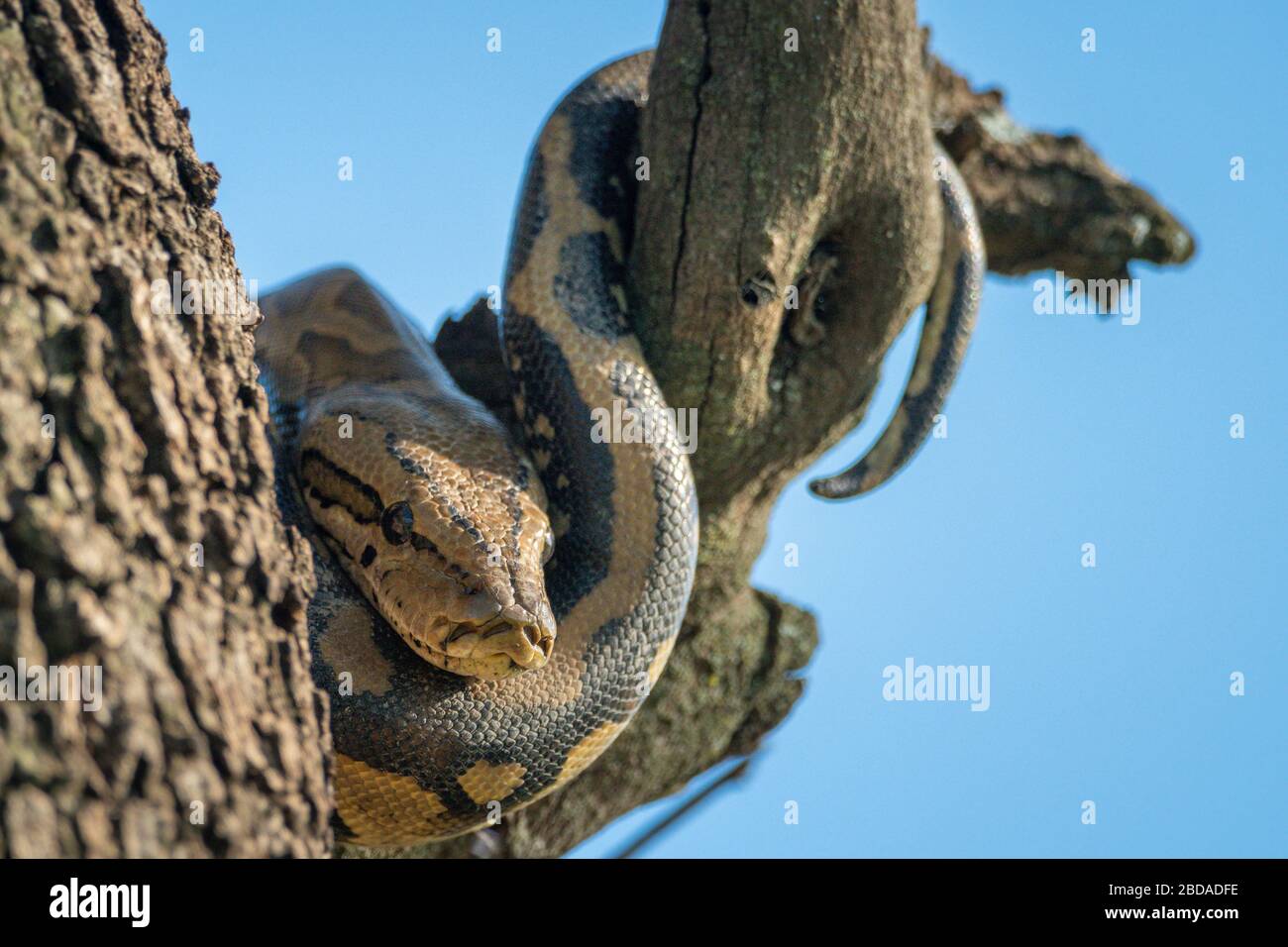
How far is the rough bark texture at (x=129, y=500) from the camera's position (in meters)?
1.93

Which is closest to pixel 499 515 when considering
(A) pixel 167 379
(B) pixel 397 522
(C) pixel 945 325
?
(B) pixel 397 522

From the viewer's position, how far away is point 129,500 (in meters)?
2.13

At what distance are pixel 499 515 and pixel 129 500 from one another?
172 cm

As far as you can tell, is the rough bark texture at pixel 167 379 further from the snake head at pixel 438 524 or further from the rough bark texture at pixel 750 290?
the snake head at pixel 438 524

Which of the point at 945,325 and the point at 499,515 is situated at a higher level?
the point at 945,325

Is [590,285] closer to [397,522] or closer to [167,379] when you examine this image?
[397,522]

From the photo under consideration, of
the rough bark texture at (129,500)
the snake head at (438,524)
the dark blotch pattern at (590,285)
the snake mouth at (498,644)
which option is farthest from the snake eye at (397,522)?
the rough bark texture at (129,500)

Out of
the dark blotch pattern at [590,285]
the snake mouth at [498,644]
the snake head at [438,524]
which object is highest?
the dark blotch pattern at [590,285]

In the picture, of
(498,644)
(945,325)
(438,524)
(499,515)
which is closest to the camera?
(498,644)

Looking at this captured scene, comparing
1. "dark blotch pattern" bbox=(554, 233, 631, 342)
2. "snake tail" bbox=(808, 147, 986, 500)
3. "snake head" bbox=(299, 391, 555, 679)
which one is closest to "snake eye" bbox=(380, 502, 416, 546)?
"snake head" bbox=(299, 391, 555, 679)
